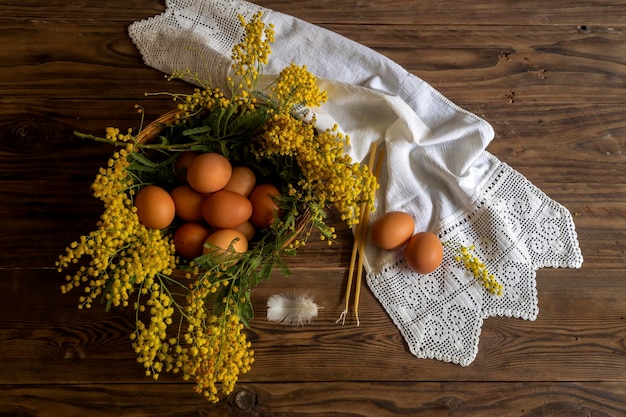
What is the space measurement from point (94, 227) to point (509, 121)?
82 cm

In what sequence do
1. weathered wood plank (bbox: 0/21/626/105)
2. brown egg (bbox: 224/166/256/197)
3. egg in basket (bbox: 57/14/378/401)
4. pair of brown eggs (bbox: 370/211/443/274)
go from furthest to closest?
weathered wood plank (bbox: 0/21/626/105) → pair of brown eggs (bbox: 370/211/443/274) → brown egg (bbox: 224/166/256/197) → egg in basket (bbox: 57/14/378/401)

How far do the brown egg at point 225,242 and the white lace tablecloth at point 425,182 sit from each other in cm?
28

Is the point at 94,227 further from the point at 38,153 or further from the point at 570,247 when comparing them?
the point at 570,247

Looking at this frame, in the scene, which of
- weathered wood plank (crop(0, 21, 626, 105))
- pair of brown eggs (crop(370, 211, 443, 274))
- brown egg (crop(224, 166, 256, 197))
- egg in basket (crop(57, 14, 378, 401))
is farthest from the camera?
weathered wood plank (crop(0, 21, 626, 105))

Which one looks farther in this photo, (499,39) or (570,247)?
(499,39)

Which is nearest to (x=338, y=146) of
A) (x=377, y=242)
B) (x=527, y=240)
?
(x=377, y=242)

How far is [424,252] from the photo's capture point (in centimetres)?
93

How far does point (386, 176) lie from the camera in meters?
1.01

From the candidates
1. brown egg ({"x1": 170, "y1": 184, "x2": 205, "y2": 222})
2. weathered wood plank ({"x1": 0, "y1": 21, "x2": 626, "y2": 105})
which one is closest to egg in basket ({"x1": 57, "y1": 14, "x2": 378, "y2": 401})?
brown egg ({"x1": 170, "y1": 184, "x2": 205, "y2": 222})

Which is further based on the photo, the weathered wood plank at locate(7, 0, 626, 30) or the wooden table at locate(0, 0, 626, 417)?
the weathered wood plank at locate(7, 0, 626, 30)

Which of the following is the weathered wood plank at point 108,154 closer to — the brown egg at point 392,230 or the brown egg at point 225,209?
the brown egg at point 392,230

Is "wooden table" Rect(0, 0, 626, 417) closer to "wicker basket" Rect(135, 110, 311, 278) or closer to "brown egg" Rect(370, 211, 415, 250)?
"brown egg" Rect(370, 211, 415, 250)

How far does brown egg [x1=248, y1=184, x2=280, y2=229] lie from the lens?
82 centimetres

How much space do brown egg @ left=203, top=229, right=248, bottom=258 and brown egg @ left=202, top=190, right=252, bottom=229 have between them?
0.01 meters
